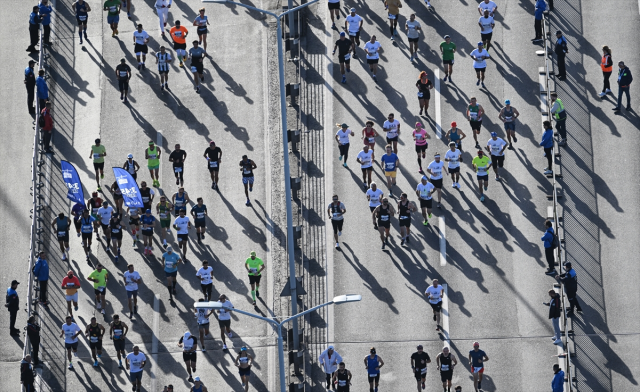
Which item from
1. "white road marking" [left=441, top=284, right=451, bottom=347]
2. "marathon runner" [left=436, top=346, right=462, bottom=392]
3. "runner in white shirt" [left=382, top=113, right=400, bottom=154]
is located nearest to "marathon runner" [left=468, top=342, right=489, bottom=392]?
"marathon runner" [left=436, top=346, right=462, bottom=392]

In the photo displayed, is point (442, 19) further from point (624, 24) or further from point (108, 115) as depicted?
point (108, 115)

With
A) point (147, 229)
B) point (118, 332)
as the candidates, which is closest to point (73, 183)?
point (147, 229)

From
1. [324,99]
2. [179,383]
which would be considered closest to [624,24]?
[324,99]

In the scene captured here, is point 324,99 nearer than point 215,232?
No

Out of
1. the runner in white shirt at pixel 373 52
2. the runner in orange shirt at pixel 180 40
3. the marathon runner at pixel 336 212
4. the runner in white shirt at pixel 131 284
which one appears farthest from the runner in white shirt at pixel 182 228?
the runner in white shirt at pixel 373 52

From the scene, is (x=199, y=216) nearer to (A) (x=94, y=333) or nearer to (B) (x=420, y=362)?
(A) (x=94, y=333)

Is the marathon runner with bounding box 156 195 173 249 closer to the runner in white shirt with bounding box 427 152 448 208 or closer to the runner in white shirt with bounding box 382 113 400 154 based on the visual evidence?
the runner in white shirt with bounding box 382 113 400 154
